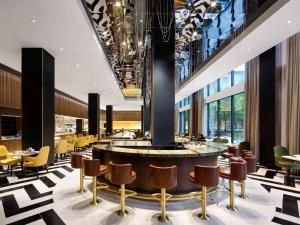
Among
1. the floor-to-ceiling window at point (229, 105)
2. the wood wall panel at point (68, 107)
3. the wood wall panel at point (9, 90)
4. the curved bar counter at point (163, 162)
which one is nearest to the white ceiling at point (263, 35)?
the floor-to-ceiling window at point (229, 105)

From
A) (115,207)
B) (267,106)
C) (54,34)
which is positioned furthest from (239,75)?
(115,207)

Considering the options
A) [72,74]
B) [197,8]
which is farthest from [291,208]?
[72,74]

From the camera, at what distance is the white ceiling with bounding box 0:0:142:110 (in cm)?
411

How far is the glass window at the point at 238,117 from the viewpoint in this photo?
9.29m

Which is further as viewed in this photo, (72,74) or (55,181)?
(72,74)

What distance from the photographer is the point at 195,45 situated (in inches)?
309

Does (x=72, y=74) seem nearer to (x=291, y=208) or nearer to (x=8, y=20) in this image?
(x=8, y=20)

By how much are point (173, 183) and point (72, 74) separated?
7891mm

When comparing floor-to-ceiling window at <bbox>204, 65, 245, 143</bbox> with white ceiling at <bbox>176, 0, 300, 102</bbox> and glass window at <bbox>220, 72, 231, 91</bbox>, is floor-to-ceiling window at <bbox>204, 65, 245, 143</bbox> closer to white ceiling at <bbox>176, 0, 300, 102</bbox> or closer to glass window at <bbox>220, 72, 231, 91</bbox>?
glass window at <bbox>220, 72, 231, 91</bbox>

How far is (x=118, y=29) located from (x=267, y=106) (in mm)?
5565

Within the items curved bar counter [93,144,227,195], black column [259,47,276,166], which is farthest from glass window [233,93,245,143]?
curved bar counter [93,144,227,195]

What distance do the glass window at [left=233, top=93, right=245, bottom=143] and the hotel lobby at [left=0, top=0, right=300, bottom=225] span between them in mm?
48

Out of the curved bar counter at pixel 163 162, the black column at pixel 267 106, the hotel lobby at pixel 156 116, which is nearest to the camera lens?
the hotel lobby at pixel 156 116

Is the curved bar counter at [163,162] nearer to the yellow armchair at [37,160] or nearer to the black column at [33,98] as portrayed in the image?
the yellow armchair at [37,160]
